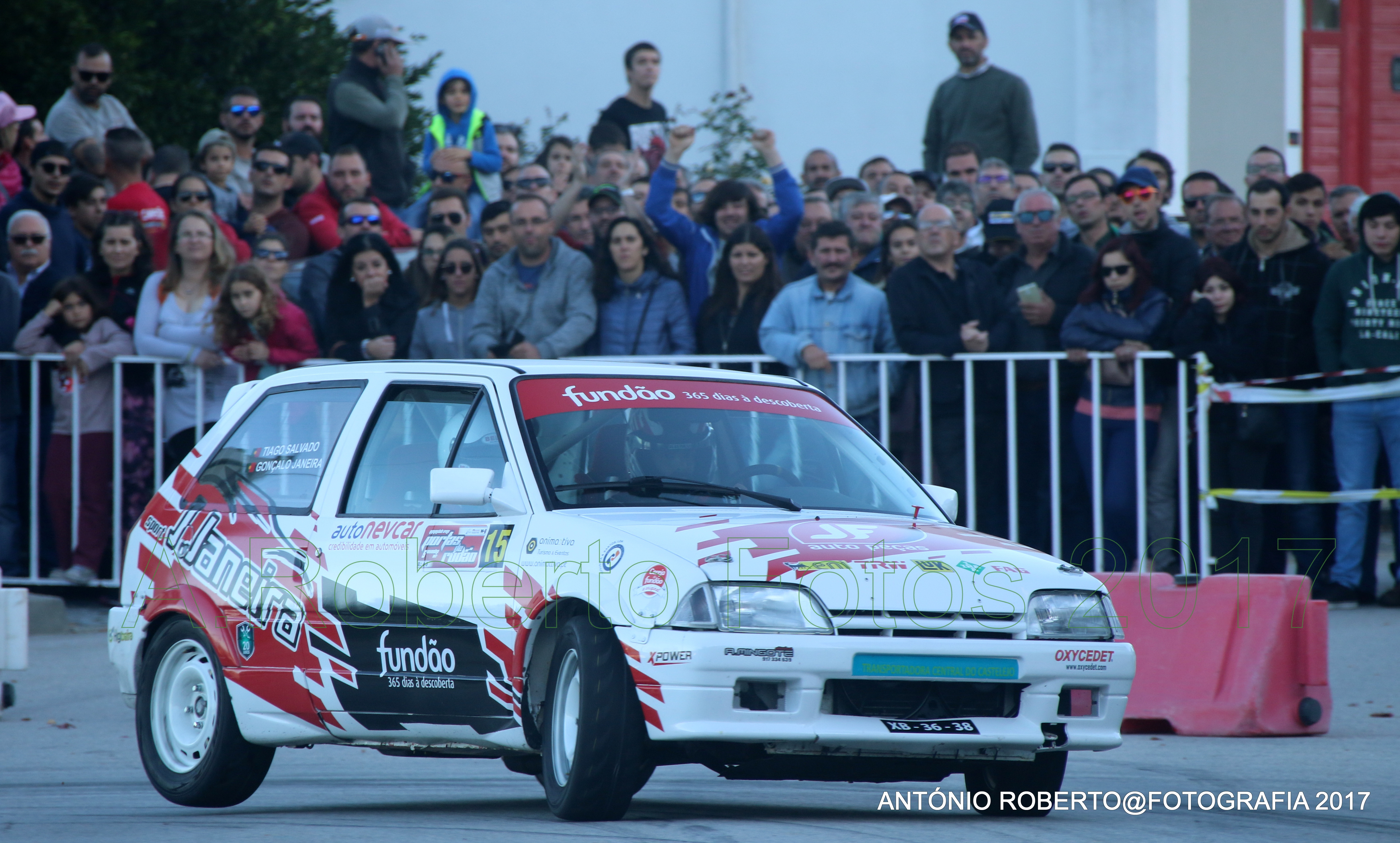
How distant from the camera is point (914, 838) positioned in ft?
20.1

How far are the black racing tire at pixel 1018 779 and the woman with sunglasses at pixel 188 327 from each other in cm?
741

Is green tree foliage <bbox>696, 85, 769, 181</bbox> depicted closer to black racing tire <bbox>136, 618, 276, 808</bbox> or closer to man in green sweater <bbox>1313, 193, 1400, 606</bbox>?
man in green sweater <bbox>1313, 193, 1400, 606</bbox>

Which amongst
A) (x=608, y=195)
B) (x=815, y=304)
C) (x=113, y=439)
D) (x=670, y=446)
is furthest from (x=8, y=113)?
(x=670, y=446)

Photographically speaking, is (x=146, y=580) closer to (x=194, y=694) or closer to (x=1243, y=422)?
(x=194, y=694)

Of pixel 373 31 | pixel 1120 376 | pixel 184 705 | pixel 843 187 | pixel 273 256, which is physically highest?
pixel 373 31

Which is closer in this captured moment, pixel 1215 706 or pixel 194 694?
pixel 194 694

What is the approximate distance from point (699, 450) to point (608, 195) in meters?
7.65

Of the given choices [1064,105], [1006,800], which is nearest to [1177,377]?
[1006,800]

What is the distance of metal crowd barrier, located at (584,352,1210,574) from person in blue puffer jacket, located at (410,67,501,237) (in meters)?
4.62

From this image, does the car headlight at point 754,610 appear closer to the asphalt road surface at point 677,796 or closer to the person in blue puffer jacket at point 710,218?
the asphalt road surface at point 677,796

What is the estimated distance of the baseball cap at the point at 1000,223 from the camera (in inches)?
517

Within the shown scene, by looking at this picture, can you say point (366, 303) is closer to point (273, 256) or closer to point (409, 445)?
point (273, 256)

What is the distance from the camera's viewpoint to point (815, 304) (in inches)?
500

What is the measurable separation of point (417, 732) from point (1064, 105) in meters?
18.4
